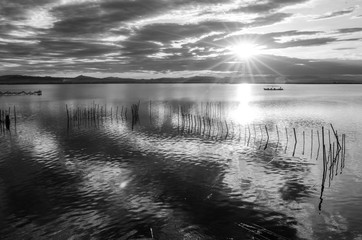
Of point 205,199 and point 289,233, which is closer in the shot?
point 289,233

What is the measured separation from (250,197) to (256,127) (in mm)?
43148

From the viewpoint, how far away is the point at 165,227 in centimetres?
2164

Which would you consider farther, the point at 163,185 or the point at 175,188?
the point at 163,185

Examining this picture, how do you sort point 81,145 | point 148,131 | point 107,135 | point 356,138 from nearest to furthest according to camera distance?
1. point 81,145
2. point 356,138
3. point 107,135
4. point 148,131

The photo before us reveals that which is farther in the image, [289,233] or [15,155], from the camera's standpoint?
[15,155]

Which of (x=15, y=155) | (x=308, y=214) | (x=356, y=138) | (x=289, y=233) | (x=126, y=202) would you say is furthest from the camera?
(x=356, y=138)

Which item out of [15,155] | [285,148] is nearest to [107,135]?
[15,155]

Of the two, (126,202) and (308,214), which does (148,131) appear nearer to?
(126,202)

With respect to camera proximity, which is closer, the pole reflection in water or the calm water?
the calm water

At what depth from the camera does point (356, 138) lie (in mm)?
53344

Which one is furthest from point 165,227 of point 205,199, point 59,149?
point 59,149

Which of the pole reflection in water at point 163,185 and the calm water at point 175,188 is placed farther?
the pole reflection in water at point 163,185

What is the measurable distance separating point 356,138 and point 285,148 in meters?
16.5

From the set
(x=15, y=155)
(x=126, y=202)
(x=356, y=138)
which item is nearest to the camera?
(x=126, y=202)
